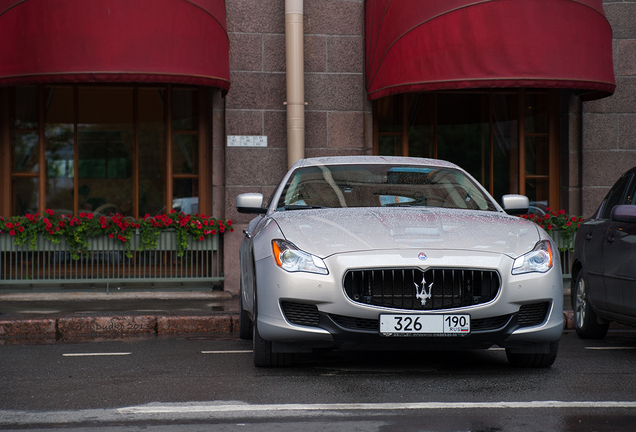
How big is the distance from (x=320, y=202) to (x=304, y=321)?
1309 millimetres

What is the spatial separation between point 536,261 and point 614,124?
8.12m

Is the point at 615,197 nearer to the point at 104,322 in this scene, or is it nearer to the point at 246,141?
the point at 104,322

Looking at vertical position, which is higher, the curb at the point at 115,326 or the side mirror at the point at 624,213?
the side mirror at the point at 624,213

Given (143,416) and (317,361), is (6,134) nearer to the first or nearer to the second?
(317,361)

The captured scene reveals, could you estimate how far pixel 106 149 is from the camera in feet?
41.0

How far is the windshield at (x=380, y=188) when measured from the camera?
6438 mm

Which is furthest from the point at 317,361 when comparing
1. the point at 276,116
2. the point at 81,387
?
the point at 276,116

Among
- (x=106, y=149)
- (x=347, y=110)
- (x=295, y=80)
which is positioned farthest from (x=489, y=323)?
(x=106, y=149)

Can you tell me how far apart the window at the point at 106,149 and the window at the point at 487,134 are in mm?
2893

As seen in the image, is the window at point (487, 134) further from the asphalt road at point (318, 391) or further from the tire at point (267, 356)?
the tire at point (267, 356)

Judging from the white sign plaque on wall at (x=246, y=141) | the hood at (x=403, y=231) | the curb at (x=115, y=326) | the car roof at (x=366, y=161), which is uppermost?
the white sign plaque on wall at (x=246, y=141)

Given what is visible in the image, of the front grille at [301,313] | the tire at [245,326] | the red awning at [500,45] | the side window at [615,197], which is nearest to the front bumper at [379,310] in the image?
the front grille at [301,313]

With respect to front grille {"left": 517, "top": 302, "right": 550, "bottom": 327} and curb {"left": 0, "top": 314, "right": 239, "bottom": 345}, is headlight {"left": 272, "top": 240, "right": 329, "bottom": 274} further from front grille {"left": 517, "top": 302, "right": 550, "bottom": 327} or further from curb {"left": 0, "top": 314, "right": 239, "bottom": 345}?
curb {"left": 0, "top": 314, "right": 239, "bottom": 345}

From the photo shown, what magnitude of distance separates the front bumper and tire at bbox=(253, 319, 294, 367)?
25 cm
